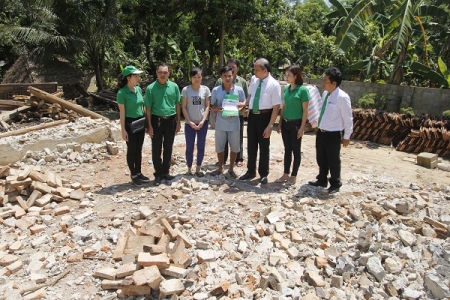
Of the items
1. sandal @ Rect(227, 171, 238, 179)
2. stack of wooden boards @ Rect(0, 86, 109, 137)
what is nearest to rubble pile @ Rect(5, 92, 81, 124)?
stack of wooden boards @ Rect(0, 86, 109, 137)

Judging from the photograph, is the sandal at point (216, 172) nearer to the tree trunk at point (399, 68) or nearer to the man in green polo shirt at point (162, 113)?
the man in green polo shirt at point (162, 113)

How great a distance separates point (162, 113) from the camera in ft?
16.5

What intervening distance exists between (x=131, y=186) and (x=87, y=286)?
2.13 m

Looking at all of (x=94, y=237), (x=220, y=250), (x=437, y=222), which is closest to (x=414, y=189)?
(x=437, y=222)

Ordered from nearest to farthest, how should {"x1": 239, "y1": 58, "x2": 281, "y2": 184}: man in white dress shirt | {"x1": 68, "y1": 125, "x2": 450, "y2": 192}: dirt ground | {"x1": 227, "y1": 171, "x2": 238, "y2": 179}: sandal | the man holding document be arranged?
{"x1": 239, "y1": 58, "x2": 281, "y2": 184}: man in white dress shirt → the man holding document → {"x1": 227, "y1": 171, "x2": 238, "y2": 179}: sandal → {"x1": 68, "y1": 125, "x2": 450, "y2": 192}: dirt ground

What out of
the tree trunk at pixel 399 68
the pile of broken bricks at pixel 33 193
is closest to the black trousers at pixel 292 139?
the pile of broken bricks at pixel 33 193

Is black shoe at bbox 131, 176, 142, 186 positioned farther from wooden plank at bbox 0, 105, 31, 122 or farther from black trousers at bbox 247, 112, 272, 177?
wooden plank at bbox 0, 105, 31, 122

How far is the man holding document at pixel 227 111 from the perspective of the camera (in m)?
5.20

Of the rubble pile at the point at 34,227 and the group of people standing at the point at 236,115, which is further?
the group of people standing at the point at 236,115

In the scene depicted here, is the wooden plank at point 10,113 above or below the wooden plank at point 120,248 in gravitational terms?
above

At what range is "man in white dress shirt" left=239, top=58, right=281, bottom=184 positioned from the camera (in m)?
4.93

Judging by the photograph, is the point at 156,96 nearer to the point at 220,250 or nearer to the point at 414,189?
the point at 220,250

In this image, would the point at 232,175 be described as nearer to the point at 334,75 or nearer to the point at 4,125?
the point at 334,75

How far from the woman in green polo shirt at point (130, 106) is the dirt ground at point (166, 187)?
570 mm
